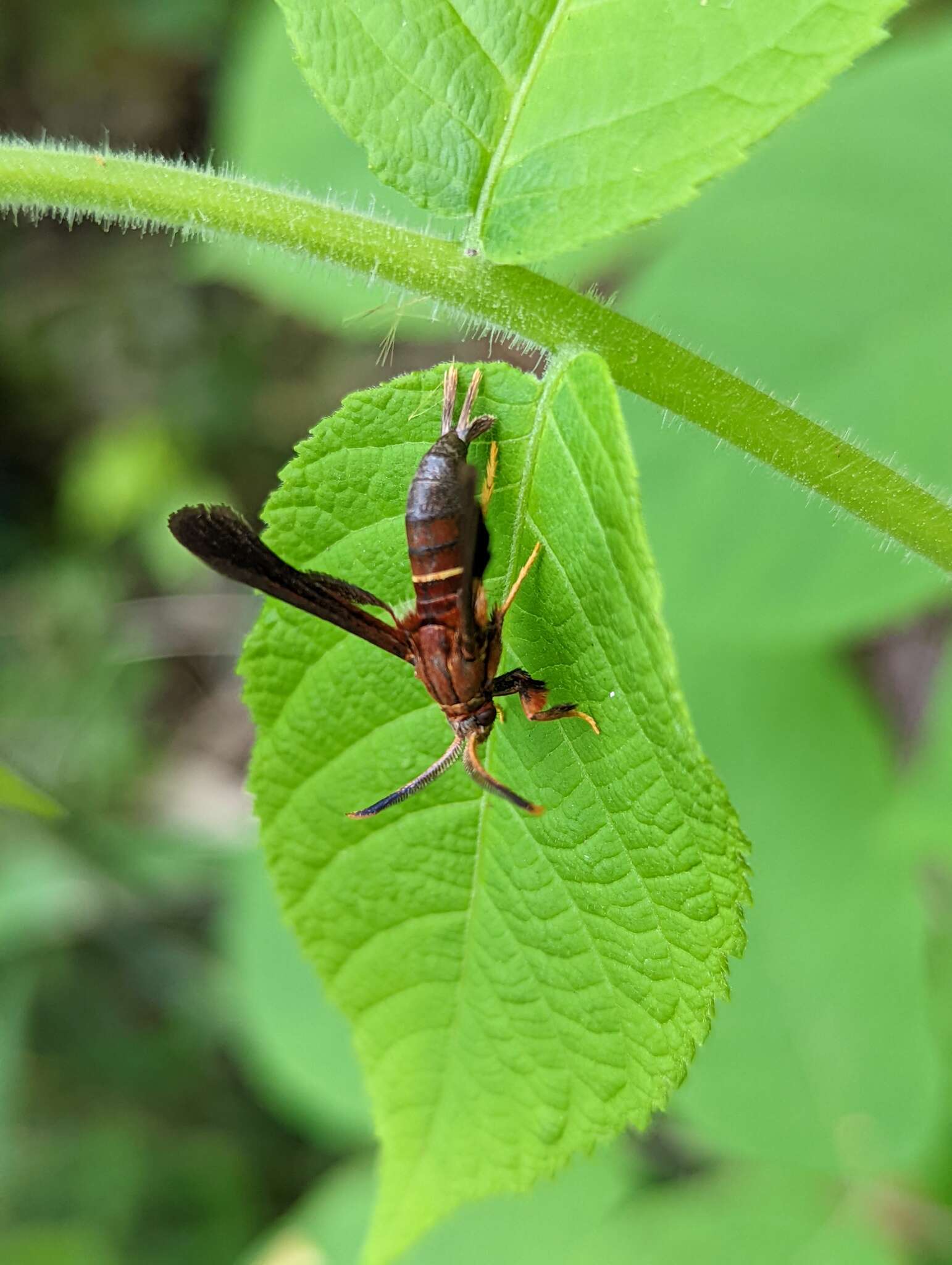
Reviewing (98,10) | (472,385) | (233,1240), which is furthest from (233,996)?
(98,10)

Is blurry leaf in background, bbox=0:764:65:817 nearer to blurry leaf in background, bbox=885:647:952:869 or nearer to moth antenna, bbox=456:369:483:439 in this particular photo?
moth antenna, bbox=456:369:483:439

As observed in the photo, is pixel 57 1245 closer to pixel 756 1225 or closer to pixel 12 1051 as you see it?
pixel 12 1051

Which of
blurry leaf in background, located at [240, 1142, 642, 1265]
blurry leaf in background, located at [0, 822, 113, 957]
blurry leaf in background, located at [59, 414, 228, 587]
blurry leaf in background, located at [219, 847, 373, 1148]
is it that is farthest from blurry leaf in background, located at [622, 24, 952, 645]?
blurry leaf in background, located at [59, 414, 228, 587]

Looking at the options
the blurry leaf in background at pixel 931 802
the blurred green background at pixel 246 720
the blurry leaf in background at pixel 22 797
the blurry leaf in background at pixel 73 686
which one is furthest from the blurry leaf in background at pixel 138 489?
the blurry leaf in background at pixel 22 797

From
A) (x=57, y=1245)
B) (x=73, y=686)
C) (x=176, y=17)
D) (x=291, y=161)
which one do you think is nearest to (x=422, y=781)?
(x=291, y=161)

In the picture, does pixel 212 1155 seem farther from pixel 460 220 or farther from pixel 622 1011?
pixel 460 220

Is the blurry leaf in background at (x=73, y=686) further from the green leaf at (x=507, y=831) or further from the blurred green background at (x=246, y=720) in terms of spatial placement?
the green leaf at (x=507, y=831)

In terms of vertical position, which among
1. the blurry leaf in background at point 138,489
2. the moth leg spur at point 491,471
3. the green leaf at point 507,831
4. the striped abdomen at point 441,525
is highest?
the blurry leaf in background at point 138,489
